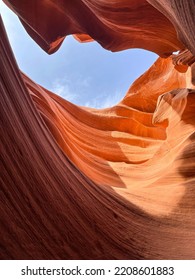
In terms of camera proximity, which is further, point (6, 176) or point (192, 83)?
point (192, 83)

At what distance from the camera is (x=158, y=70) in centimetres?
783

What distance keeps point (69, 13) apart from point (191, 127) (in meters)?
3.28

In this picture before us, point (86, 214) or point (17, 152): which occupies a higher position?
point (17, 152)

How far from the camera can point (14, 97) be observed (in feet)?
7.68

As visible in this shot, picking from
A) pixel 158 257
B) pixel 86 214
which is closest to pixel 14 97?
pixel 86 214

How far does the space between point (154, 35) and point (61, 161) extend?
164 inches

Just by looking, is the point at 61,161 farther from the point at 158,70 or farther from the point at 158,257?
the point at 158,70

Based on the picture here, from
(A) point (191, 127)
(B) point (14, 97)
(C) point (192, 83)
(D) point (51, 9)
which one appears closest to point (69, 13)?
(D) point (51, 9)
